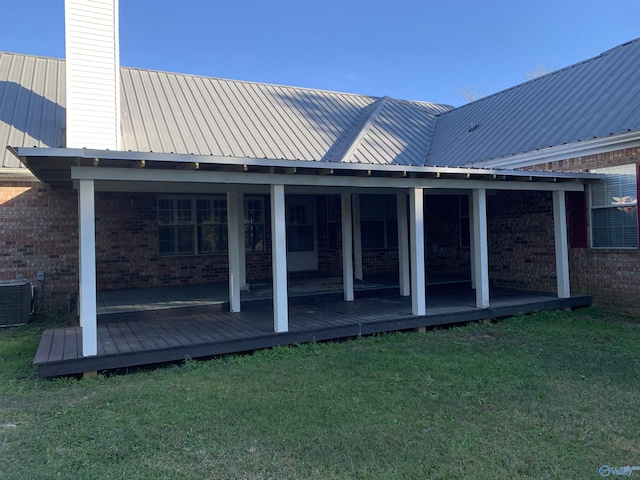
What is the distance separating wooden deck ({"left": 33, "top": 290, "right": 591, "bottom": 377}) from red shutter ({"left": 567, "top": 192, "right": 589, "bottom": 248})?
1.09 metres

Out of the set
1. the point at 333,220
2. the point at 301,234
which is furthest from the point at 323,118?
the point at 301,234

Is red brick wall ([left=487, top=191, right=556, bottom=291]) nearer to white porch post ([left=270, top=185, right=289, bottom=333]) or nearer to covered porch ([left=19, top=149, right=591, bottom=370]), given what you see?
covered porch ([left=19, top=149, right=591, bottom=370])

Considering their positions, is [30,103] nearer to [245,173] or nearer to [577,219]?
[245,173]

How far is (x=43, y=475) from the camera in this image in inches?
122

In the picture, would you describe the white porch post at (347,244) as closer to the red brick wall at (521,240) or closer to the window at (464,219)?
the red brick wall at (521,240)

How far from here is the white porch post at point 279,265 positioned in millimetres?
6457

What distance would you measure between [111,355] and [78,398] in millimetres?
786

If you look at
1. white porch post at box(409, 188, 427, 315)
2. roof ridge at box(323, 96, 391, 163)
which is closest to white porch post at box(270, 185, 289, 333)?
white porch post at box(409, 188, 427, 315)

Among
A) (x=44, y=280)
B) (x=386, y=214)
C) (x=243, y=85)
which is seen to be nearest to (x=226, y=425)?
(x=44, y=280)

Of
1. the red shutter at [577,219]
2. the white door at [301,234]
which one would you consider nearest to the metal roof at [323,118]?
the red shutter at [577,219]

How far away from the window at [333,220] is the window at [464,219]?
3200 mm

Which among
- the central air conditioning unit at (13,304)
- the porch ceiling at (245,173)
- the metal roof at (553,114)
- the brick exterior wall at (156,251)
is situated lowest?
the central air conditioning unit at (13,304)

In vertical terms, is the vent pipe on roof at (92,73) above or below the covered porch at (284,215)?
above

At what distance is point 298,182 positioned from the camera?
6629mm
